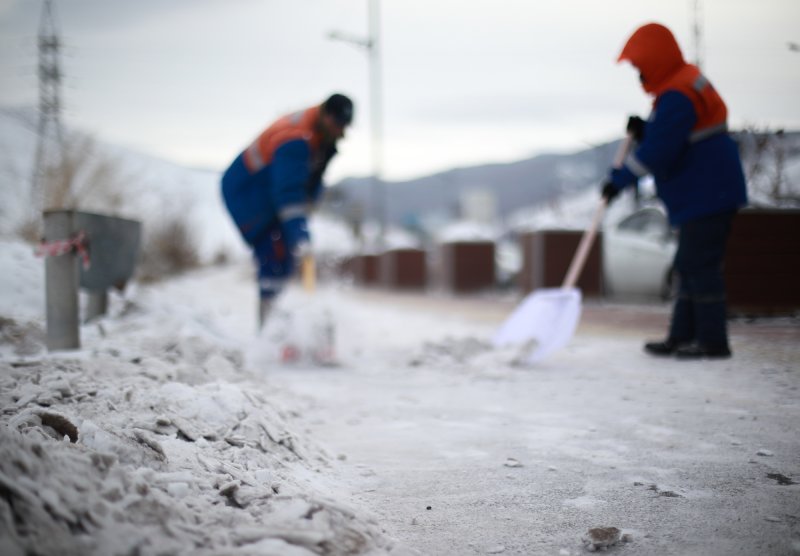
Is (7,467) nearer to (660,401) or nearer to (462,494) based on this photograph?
(462,494)

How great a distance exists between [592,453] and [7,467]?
5.80 ft

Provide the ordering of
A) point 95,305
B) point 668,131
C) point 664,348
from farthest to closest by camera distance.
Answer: point 95,305, point 664,348, point 668,131

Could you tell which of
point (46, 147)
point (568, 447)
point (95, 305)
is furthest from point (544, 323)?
point (46, 147)

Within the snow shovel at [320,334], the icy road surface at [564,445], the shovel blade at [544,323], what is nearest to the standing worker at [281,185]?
the snow shovel at [320,334]

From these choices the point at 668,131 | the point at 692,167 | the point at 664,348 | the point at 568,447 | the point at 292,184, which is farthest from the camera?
the point at 292,184

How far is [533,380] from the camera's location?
11.8 ft

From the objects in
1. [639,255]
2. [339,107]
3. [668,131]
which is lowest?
[639,255]

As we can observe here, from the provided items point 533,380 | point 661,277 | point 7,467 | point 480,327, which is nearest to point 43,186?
point 480,327

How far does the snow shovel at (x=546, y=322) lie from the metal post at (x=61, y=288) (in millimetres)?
2779

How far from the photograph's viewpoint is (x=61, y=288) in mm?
3520

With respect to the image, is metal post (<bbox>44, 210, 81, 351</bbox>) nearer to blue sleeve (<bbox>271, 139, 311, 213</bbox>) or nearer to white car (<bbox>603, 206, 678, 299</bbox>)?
blue sleeve (<bbox>271, 139, 311, 213</bbox>)

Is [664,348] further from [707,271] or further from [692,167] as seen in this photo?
[692,167]

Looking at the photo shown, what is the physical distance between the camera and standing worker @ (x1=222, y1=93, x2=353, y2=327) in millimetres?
4316

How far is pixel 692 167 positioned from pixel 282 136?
2.75 m
